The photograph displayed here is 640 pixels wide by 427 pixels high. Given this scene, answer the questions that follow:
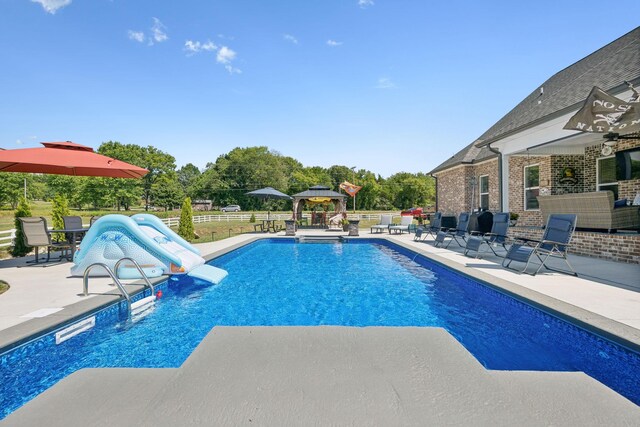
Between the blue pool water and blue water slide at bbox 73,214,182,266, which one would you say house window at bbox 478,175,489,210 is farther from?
blue water slide at bbox 73,214,182,266

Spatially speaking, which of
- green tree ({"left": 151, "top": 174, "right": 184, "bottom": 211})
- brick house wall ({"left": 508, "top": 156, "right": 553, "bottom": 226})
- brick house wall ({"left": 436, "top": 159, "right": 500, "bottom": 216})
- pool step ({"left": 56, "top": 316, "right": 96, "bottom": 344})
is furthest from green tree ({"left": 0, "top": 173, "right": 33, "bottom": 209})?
brick house wall ({"left": 508, "top": 156, "right": 553, "bottom": 226})

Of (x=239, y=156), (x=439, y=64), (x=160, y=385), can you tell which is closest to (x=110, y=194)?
(x=239, y=156)

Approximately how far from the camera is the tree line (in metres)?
48.7

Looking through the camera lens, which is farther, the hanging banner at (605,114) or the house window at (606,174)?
the house window at (606,174)

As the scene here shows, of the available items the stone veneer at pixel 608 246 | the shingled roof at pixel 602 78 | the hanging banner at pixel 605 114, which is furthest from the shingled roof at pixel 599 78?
the stone veneer at pixel 608 246

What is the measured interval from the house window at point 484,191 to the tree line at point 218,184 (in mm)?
36930

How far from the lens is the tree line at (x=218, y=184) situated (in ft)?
160

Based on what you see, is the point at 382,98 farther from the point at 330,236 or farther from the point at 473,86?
the point at 330,236

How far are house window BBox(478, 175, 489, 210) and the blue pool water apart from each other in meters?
9.40

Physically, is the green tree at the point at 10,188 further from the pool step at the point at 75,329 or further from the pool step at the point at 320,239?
the pool step at the point at 75,329

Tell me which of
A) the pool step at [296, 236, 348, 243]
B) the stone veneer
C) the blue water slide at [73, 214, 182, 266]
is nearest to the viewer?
the blue water slide at [73, 214, 182, 266]

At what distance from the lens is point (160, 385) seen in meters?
2.21

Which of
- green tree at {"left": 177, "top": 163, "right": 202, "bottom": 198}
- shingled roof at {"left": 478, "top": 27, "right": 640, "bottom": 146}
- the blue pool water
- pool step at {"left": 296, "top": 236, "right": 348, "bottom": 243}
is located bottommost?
the blue pool water

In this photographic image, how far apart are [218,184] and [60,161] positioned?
5213 centimetres
